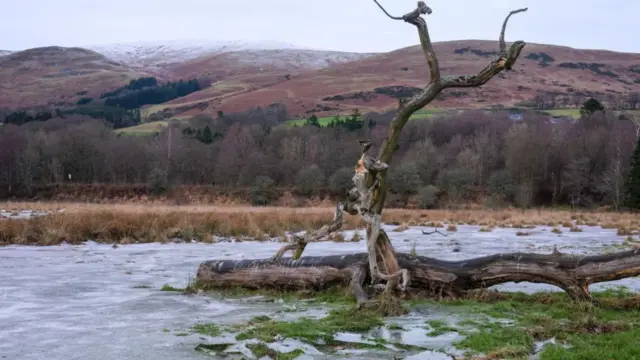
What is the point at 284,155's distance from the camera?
288 feet

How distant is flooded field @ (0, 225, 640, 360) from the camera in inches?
322

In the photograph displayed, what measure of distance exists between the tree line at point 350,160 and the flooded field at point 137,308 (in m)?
43.0

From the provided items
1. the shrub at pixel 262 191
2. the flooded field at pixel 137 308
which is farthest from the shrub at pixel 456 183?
the flooded field at pixel 137 308

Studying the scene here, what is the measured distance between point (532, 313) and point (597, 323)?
1251 mm

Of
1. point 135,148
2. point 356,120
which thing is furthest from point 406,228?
point 356,120

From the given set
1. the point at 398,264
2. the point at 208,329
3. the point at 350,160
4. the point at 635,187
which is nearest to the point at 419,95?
the point at 398,264

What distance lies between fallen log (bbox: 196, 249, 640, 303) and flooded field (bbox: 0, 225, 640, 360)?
2.35 ft

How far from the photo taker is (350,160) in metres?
82.5

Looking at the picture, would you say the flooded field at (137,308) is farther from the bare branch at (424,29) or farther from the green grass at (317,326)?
the bare branch at (424,29)

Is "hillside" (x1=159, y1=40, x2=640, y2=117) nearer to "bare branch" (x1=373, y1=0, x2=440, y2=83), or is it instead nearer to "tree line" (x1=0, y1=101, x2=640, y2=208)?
"tree line" (x1=0, y1=101, x2=640, y2=208)

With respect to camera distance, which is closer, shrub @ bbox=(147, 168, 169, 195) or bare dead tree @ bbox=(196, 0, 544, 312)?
bare dead tree @ bbox=(196, 0, 544, 312)

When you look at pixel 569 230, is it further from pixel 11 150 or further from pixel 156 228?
pixel 11 150

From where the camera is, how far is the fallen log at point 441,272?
34.1 feet

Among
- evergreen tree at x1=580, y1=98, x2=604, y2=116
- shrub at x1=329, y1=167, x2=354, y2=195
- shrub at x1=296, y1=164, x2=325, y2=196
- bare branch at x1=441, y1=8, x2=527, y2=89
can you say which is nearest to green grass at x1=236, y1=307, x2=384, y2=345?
bare branch at x1=441, y1=8, x2=527, y2=89
